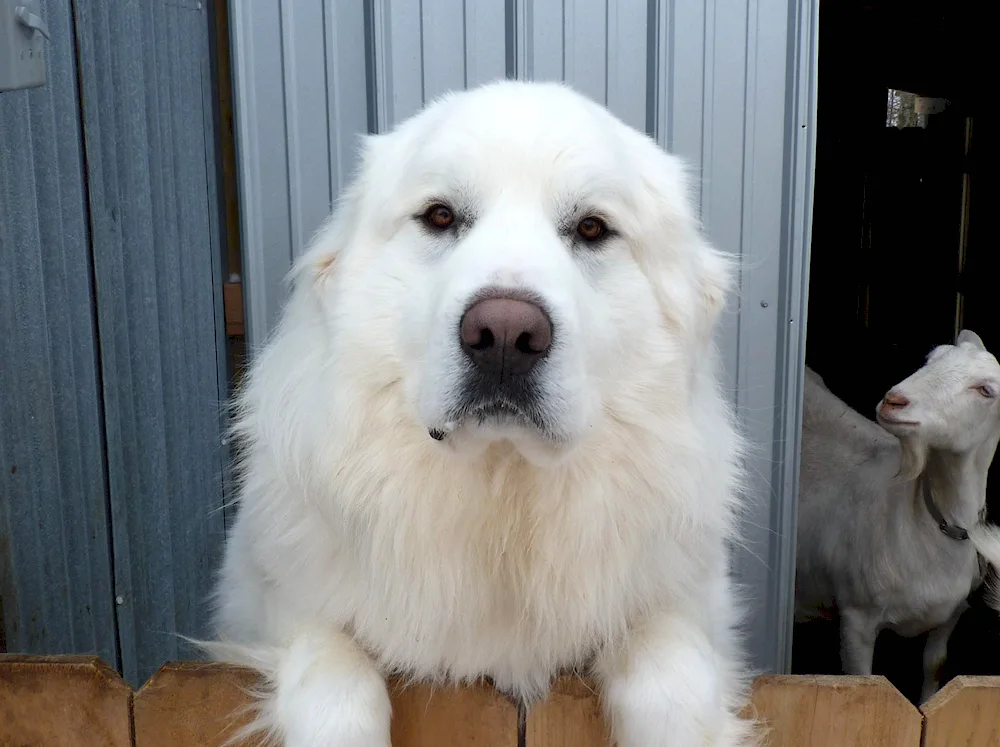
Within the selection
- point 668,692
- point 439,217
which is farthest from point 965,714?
point 439,217

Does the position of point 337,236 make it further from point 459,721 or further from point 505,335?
point 459,721

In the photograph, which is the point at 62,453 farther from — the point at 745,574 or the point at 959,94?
the point at 959,94

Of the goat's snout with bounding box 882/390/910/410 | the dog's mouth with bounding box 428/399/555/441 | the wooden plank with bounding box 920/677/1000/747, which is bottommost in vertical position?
the wooden plank with bounding box 920/677/1000/747

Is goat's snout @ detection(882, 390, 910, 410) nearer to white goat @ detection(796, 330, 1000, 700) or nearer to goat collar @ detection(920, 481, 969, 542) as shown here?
white goat @ detection(796, 330, 1000, 700)

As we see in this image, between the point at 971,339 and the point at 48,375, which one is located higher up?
the point at 48,375

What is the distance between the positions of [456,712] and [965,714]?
83 centimetres

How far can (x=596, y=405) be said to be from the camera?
5.14 ft

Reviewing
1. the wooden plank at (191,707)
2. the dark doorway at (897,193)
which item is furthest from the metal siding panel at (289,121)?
the dark doorway at (897,193)

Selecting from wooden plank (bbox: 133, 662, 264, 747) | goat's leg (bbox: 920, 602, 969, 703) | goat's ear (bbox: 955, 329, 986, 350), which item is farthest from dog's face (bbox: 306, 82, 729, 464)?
goat's leg (bbox: 920, 602, 969, 703)

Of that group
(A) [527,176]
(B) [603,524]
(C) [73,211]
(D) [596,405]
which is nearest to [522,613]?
(B) [603,524]

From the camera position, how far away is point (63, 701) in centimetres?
144

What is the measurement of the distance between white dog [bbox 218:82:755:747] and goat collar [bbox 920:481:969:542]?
2289mm

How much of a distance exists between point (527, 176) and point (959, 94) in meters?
7.27

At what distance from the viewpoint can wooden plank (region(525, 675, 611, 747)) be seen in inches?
57.1
